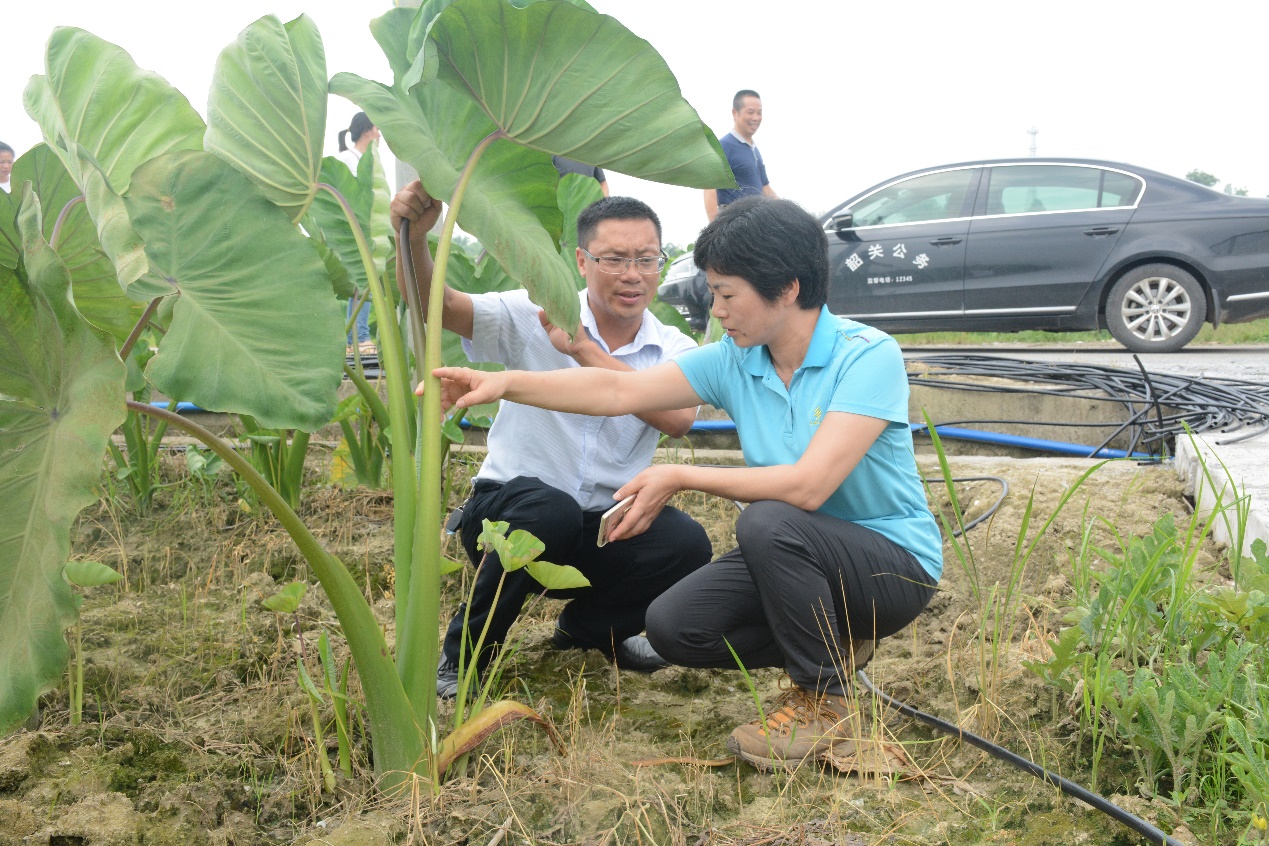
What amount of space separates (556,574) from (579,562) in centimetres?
57

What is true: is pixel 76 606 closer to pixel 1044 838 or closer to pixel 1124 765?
pixel 1044 838

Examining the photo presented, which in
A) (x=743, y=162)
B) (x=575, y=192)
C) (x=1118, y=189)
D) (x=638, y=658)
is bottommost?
(x=638, y=658)

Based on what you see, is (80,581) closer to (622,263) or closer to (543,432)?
(543,432)

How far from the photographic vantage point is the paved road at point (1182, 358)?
481 cm

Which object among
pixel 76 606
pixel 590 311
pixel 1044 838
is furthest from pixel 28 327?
pixel 1044 838

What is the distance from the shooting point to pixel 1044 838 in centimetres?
141

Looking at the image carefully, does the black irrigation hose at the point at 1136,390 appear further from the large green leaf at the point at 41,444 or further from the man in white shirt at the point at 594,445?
the large green leaf at the point at 41,444

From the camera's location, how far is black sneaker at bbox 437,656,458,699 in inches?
77.7

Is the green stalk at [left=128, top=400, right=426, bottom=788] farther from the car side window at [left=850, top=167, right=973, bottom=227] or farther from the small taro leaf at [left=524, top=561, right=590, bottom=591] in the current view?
the car side window at [left=850, top=167, right=973, bottom=227]

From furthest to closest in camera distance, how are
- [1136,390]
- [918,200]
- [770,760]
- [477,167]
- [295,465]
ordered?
[918,200]
[1136,390]
[295,465]
[477,167]
[770,760]

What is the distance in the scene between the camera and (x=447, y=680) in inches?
80.0

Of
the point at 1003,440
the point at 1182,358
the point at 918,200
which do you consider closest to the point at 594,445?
the point at 1003,440

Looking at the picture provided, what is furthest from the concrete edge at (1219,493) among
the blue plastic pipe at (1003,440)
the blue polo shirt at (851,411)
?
the blue polo shirt at (851,411)

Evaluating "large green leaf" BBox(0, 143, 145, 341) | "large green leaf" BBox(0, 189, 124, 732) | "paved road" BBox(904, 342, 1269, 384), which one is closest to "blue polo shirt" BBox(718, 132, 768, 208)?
"paved road" BBox(904, 342, 1269, 384)
